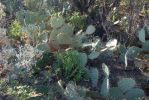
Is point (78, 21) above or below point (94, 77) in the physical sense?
above

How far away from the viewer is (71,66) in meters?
4.64

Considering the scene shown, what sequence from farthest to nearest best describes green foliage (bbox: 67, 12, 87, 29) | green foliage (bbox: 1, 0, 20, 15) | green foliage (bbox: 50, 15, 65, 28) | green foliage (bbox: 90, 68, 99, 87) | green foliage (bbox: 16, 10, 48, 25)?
green foliage (bbox: 1, 0, 20, 15) < green foliage (bbox: 67, 12, 87, 29) < green foliage (bbox: 16, 10, 48, 25) < green foliage (bbox: 50, 15, 65, 28) < green foliage (bbox: 90, 68, 99, 87)

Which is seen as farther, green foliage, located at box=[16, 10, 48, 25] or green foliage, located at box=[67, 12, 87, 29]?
green foliage, located at box=[67, 12, 87, 29]

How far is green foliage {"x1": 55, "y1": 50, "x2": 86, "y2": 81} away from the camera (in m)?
4.61

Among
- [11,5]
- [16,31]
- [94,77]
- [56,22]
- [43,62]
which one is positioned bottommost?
[94,77]

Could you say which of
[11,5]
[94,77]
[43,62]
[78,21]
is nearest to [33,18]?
[78,21]

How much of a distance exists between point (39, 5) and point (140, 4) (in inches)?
64.0

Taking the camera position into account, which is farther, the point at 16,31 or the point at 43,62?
the point at 16,31

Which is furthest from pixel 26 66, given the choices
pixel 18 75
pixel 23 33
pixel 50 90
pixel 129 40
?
pixel 129 40

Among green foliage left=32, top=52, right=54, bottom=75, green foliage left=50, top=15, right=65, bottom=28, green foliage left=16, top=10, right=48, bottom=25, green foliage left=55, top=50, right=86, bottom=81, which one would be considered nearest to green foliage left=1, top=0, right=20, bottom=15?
green foliage left=16, top=10, right=48, bottom=25

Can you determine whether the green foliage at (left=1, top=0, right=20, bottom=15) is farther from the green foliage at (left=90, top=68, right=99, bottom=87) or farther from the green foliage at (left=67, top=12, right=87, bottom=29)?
the green foliage at (left=90, top=68, right=99, bottom=87)

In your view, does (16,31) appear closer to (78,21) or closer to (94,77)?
Answer: (78,21)

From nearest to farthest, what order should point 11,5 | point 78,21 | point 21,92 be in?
point 21,92 → point 78,21 → point 11,5

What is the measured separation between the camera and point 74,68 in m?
4.69
